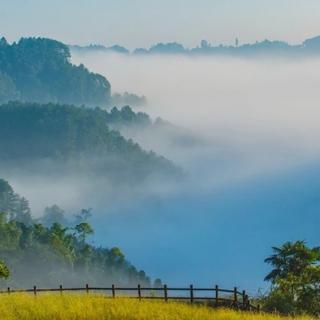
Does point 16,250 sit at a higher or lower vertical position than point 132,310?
higher

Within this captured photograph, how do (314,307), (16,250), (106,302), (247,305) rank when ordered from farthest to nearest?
1. (16,250)
2. (314,307)
3. (247,305)
4. (106,302)

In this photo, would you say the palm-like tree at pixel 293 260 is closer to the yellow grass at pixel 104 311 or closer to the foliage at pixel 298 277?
the foliage at pixel 298 277

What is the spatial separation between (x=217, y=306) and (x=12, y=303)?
34.7 ft

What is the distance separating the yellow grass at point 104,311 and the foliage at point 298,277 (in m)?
18.0

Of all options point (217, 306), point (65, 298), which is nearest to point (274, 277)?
point (217, 306)

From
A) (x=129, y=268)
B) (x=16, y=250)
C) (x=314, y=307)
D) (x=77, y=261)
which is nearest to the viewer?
(x=314, y=307)

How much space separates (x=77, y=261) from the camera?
16925 centimetres

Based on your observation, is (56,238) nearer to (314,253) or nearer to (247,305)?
(314,253)

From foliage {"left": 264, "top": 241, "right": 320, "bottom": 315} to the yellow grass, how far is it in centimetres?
1803

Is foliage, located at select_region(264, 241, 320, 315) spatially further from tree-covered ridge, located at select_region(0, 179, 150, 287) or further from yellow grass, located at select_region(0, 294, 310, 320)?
tree-covered ridge, located at select_region(0, 179, 150, 287)

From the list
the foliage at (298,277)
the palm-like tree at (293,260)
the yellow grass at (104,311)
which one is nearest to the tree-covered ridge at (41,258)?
the palm-like tree at (293,260)

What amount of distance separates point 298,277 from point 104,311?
31823mm

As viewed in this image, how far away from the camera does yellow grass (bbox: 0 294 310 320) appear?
28.5 metres

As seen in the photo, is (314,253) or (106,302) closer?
(106,302)
